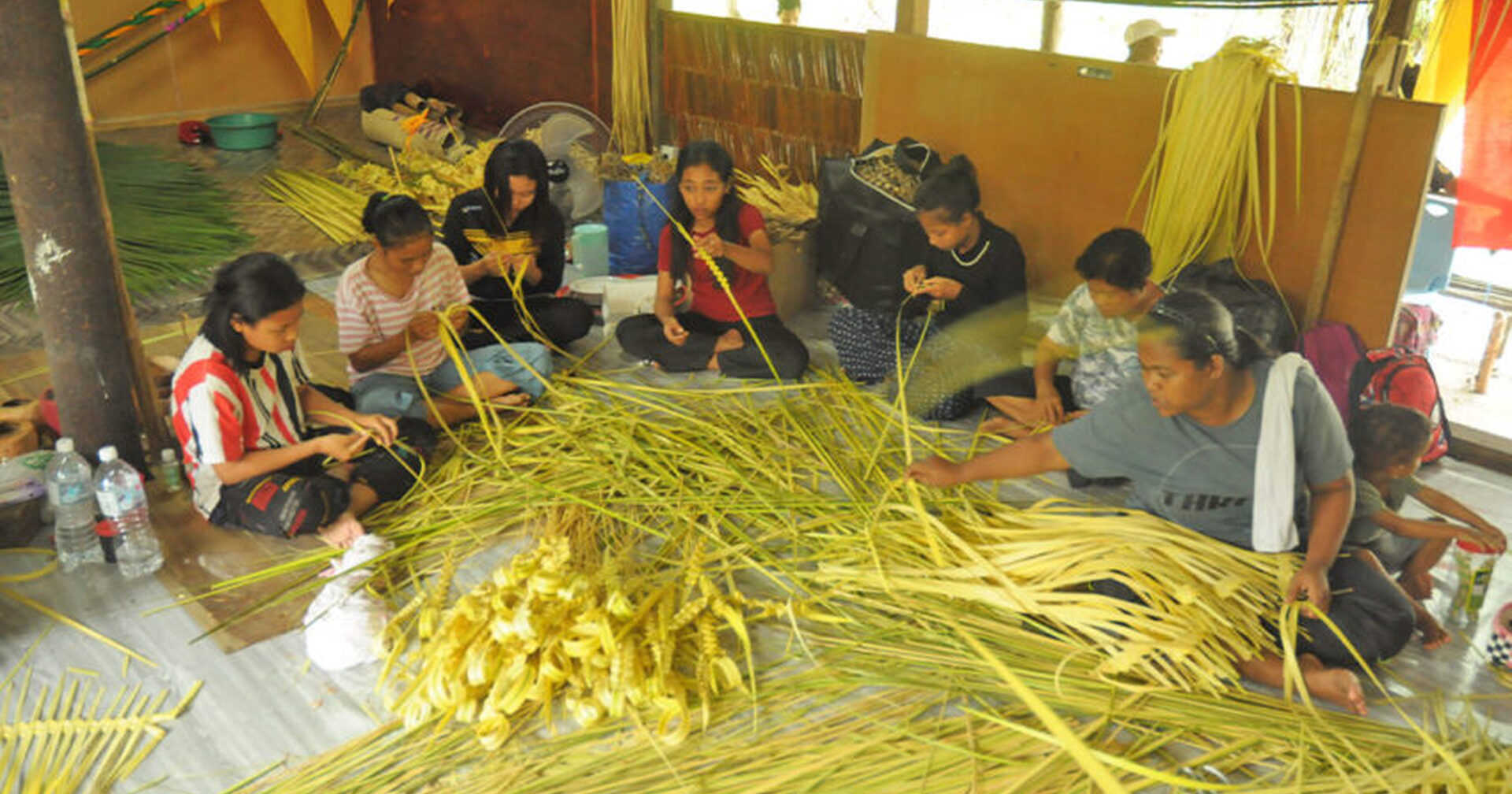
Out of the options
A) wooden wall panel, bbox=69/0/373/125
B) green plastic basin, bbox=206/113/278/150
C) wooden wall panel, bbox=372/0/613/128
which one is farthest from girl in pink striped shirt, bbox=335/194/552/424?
wooden wall panel, bbox=69/0/373/125

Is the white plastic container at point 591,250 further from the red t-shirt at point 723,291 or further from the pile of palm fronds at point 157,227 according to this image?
the pile of palm fronds at point 157,227

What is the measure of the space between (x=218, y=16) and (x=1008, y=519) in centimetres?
704

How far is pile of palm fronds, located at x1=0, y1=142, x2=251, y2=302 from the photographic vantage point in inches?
184

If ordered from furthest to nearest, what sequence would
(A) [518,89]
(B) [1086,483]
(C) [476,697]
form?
(A) [518,89], (B) [1086,483], (C) [476,697]

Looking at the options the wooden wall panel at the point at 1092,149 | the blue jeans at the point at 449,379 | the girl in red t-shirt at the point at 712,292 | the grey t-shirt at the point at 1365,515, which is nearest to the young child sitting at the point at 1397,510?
the grey t-shirt at the point at 1365,515

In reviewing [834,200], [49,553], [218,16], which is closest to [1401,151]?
[834,200]

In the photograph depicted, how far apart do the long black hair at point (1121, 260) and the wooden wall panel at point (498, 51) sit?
13.5ft

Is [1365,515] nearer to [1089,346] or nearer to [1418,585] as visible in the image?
[1418,585]

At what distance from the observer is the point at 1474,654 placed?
2701 mm

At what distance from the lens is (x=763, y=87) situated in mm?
5809

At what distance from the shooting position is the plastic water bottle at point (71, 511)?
9.53 feet

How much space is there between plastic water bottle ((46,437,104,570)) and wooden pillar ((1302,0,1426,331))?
12.7 feet

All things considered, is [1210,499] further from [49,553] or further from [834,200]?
[49,553]

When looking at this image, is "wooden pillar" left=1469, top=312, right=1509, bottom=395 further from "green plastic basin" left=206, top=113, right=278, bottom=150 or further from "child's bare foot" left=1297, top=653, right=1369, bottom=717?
"green plastic basin" left=206, top=113, right=278, bottom=150
